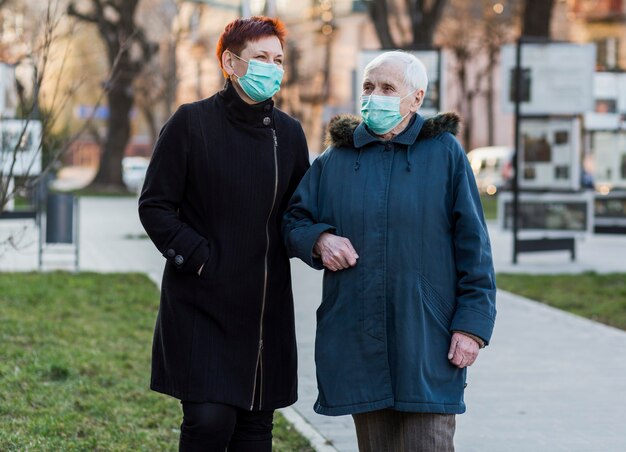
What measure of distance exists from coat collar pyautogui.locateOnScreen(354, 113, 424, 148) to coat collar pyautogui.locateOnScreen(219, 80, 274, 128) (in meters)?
0.36

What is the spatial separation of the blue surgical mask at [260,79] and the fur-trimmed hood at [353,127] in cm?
23

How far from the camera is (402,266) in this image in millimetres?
3994

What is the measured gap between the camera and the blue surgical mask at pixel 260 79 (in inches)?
166

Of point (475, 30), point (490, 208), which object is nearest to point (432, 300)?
point (490, 208)

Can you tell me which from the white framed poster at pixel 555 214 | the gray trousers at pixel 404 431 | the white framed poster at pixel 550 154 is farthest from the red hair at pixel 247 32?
the white framed poster at pixel 550 154

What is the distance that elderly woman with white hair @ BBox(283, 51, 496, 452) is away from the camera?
398cm

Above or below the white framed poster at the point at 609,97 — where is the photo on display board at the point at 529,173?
below

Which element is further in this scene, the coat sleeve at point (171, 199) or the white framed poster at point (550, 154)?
the white framed poster at point (550, 154)

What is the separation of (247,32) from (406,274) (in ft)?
3.29

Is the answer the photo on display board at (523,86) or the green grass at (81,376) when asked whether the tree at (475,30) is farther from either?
the green grass at (81,376)

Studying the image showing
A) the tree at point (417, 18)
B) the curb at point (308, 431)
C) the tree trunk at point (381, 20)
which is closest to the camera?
the curb at point (308, 431)

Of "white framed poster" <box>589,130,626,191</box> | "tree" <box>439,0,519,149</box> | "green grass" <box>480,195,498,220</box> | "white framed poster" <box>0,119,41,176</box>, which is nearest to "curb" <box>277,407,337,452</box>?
"white framed poster" <box>0,119,41,176</box>

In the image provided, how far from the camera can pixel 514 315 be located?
1175 centimetres

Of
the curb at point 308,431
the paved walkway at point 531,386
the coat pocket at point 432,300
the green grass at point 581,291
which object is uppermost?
the coat pocket at point 432,300
